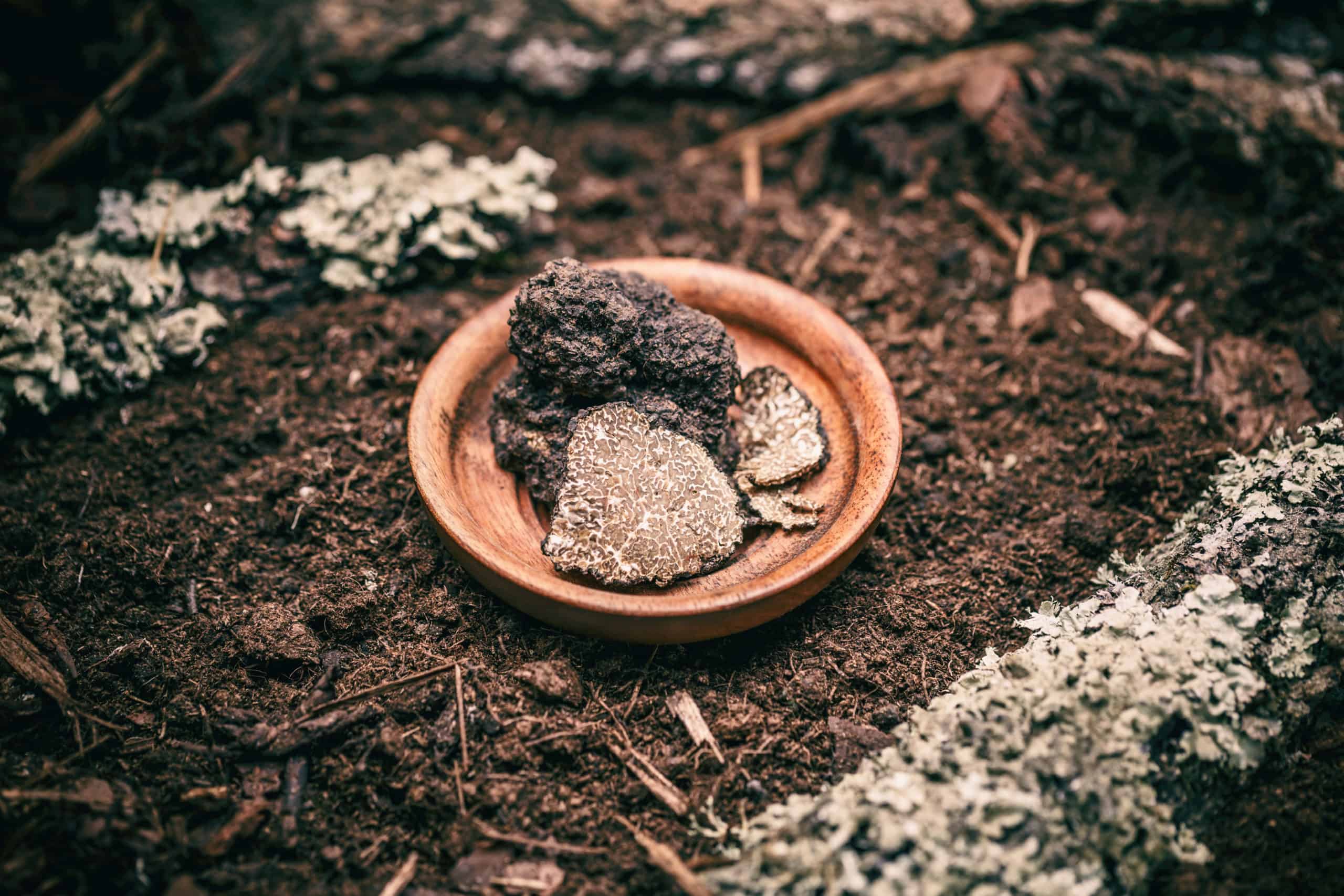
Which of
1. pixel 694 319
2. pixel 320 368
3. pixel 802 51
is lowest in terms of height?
pixel 320 368

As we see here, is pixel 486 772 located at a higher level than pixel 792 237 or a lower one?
lower

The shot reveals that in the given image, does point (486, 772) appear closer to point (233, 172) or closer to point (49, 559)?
point (49, 559)

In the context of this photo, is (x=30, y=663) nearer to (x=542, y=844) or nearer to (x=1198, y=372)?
(x=542, y=844)

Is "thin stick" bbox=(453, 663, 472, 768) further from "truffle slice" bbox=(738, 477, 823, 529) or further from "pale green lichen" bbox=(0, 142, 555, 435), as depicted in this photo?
"pale green lichen" bbox=(0, 142, 555, 435)

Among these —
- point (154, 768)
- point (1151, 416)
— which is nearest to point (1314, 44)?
point (1151, 416)

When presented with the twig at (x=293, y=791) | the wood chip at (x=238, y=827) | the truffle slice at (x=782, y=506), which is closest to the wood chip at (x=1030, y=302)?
the truffle slice at (x=782, y=506)

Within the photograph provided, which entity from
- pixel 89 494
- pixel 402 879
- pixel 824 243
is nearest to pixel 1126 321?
pixel 824 243

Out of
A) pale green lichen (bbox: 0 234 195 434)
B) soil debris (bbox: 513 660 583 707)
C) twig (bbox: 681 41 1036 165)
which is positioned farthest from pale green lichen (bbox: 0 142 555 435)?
soil debris (bbox: 513 660 583 707)
